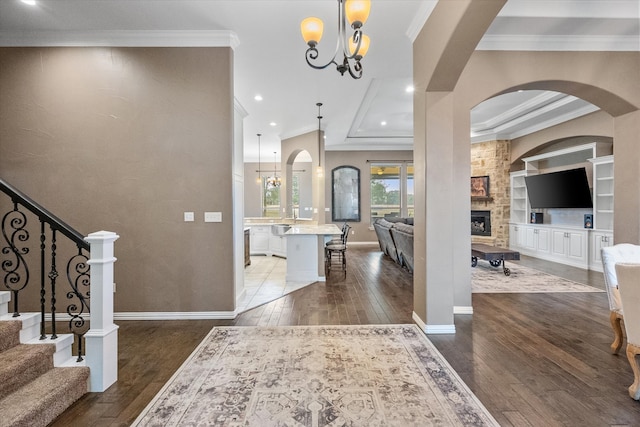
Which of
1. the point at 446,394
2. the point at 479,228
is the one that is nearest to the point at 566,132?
the point at 479,228

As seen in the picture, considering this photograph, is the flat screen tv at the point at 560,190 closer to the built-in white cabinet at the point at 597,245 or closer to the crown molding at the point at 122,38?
the built-in white cabinet at the point at 597,245

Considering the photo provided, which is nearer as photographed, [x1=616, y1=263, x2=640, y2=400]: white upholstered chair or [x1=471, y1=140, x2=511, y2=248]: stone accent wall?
[x1=616, y1=263, x2=640, y2=400]: white upholstered chair

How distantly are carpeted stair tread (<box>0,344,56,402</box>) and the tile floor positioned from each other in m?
1.83

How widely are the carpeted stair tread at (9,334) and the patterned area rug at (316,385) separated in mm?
1111

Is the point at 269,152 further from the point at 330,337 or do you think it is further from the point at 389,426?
the point at 389,426

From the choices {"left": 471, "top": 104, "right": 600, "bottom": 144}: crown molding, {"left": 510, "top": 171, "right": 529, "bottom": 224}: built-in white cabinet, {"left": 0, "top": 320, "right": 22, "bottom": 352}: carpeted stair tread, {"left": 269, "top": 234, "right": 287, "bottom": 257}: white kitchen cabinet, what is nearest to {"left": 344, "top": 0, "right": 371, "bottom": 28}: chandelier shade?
{"left": 0, "top": 320, "right": 22, "bottom": 352}: carpeted stair tread

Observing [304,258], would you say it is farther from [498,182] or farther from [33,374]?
[498,182]

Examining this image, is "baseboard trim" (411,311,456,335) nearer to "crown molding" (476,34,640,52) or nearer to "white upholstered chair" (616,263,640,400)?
"white upholstered chair" (616,263,640,400)

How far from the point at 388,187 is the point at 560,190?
4.64 meters

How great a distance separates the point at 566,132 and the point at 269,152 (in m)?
8.25

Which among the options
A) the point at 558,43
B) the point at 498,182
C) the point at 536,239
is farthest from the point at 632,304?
the point at 498,182

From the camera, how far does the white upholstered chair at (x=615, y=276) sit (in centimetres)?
250

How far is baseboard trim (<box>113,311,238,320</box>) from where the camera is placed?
3432mm

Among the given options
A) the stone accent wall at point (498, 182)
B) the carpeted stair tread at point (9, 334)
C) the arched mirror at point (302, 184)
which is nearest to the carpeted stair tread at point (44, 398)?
the carpeted stair tread at point (9, 334)
